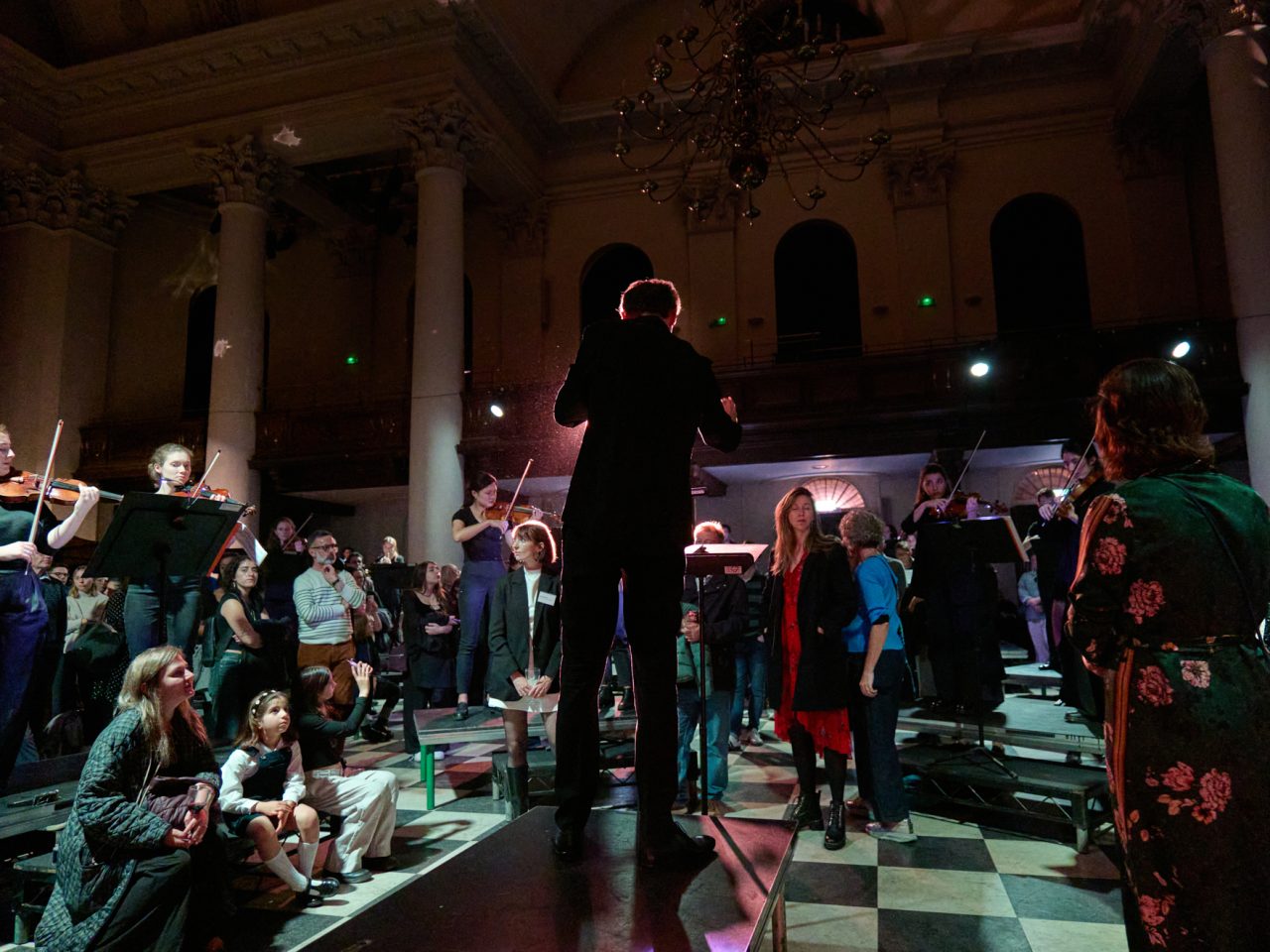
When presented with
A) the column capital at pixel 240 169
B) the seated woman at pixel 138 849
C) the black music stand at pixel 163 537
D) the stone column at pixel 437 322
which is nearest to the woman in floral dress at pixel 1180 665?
the seated woman at pixel 138 849

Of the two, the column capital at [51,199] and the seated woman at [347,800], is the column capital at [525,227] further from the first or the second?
the seated woman at [347,800]

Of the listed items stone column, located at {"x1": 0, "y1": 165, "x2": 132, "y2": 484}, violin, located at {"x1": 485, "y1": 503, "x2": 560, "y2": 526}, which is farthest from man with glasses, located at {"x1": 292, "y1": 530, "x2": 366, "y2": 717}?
Result: stone column, located at {"x1": 0, "y1": 165, "x2": 132, "y2": 484}

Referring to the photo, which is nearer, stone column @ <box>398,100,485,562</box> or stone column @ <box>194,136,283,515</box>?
stone column @ <box>398,100,485,562</box>

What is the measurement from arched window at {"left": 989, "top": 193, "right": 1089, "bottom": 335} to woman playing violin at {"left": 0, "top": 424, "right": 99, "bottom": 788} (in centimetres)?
1236

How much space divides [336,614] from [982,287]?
1077cm

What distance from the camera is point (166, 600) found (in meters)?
4.59

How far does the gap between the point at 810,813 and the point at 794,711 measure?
632 mm

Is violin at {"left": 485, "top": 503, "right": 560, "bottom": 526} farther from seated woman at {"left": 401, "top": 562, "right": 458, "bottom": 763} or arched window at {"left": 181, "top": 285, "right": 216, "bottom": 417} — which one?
arched window at {"left": 181, "top": 285, "right": 216, "bottom": 417}

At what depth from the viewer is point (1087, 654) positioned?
1.92m

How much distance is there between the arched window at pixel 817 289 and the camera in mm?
13086

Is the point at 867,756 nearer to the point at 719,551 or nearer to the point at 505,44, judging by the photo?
the point at 719,551

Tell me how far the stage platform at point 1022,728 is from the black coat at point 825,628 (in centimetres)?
149

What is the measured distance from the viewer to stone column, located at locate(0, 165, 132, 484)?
41.9 ft

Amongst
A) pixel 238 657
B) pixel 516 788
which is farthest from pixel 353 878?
pixel 238 657
